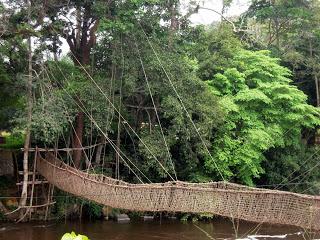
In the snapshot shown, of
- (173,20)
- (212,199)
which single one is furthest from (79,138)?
(212,199)

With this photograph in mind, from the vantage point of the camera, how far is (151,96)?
7.98m

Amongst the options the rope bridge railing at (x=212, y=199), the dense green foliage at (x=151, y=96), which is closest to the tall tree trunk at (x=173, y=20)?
the dense green foliage at (x=151, y=96)

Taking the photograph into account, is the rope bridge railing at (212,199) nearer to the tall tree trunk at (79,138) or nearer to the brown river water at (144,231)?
the brown river water at (144,231)

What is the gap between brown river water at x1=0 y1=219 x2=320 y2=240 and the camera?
8477 millimetres

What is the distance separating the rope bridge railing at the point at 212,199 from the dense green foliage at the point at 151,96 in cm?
122

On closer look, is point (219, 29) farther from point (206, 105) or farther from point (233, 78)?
point (206, 105)

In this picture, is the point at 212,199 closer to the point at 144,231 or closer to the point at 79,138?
the point at 144,231

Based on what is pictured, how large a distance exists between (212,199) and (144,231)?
4007 millimetres

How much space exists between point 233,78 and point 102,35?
3.23 meters

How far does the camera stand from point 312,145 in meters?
13.3

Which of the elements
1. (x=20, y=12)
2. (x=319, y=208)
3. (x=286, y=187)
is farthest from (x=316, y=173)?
(x=20, y=12)

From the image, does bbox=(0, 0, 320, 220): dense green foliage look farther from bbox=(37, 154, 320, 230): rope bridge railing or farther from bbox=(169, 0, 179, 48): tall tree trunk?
bbox=(37, 154, 320, 230): rope bridge railing

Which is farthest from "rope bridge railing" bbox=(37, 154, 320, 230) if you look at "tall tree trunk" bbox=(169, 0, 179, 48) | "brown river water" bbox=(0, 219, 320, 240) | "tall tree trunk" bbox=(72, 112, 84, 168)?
"tall tree trunk" bbox=(169, 0, 179, 48)

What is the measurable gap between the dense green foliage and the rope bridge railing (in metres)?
1.22
